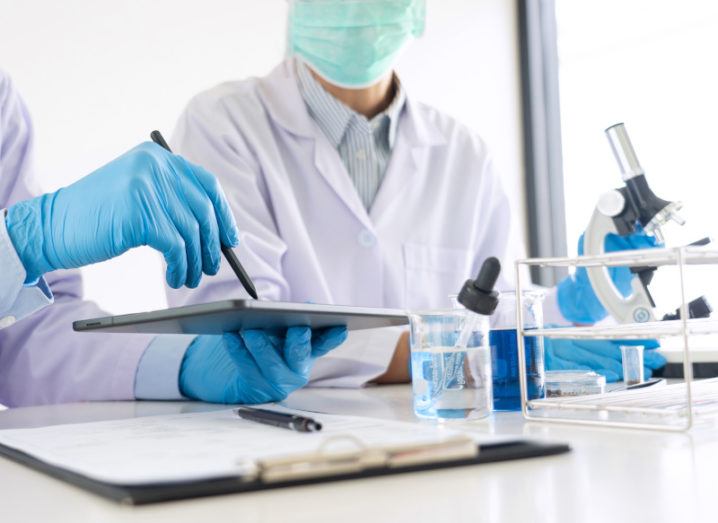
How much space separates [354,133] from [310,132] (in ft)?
0.43

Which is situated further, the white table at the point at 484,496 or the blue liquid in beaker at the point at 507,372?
the blue liquid in beaker at the point at 507,372

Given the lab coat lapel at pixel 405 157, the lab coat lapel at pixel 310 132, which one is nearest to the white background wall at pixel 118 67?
the lab coat lapel at pixel 310 132

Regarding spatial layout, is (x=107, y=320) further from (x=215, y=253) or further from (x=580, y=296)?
(x=580, y=296)

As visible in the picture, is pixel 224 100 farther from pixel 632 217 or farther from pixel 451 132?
pixel 632 217

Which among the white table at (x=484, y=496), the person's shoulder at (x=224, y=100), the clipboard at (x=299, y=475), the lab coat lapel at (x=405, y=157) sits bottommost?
the white table at (x=484, y=496)

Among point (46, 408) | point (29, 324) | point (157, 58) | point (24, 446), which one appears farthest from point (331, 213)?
point (157, 58)

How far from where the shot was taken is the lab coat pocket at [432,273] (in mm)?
2035

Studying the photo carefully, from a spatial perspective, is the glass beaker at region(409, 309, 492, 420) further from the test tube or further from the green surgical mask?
the green surgical mask

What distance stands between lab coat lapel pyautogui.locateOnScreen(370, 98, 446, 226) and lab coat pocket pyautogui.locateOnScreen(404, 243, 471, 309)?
0.12 metres

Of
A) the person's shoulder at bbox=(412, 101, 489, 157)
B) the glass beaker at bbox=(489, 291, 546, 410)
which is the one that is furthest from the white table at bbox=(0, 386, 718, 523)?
the person's shoulder at bbox=(412, 101, 489, 157)

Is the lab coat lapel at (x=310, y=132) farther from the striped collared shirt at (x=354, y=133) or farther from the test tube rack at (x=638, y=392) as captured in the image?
the test tube rack at (x=638, y=392)

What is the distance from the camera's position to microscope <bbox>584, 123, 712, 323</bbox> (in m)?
1.13

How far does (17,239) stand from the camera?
117 cm

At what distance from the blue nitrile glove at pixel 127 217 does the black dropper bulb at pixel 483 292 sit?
47 cm
